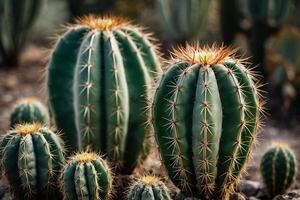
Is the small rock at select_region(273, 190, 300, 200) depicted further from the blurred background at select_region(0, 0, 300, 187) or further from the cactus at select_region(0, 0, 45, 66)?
the cactus at select_region(0, 0, 45, 66)

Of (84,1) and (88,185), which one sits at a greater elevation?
(84,1)

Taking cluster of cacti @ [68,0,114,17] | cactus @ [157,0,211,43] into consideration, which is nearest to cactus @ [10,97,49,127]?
cactus @ [157,0,211,43]

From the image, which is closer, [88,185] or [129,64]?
[88,185]

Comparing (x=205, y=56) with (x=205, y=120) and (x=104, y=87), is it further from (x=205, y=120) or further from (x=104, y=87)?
(x=104, y=87)

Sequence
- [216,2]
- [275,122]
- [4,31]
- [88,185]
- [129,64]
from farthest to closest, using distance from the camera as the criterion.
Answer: [216,2], [4,31], [275,122], [129,64], [88,185]

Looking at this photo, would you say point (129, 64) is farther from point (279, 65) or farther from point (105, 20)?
point (279, 65)

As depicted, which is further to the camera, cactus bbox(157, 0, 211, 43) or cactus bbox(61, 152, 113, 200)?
cactus bbox(157, 0, 211, 43)

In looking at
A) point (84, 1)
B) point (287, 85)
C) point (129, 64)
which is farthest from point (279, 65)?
point (84, 1)
